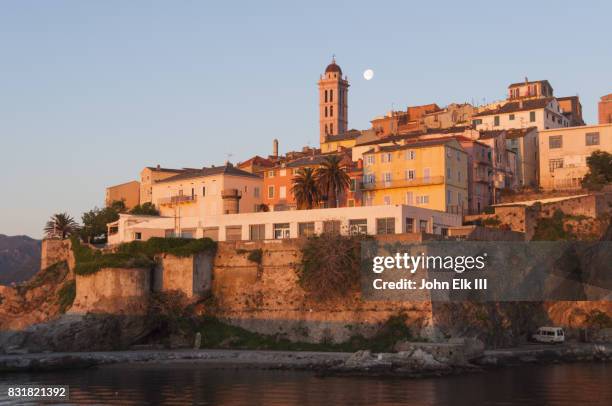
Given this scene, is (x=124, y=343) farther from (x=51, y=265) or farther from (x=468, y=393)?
(x=468, y=393)

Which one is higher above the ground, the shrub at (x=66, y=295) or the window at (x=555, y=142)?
the window at (x=555, y=142)

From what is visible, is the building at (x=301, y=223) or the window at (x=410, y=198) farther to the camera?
the window at (x=410, y=198)

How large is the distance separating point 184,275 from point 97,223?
81.3 feet

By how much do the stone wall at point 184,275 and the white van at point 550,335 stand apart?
74.4ft

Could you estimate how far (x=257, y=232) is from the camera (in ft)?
200

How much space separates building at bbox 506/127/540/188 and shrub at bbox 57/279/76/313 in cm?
4218

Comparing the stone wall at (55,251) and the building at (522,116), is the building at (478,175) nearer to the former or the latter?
the building at (522,116)

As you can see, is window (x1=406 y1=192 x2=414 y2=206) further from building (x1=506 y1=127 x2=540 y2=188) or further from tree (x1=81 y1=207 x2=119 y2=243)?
tree (x1=81 y1=207 x2=119 y2=243)

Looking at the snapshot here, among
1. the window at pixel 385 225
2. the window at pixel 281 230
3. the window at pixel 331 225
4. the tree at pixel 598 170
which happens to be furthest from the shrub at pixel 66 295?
the tree at pixel 598 170

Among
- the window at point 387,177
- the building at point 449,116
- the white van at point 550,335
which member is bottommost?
the white van at point 550,335

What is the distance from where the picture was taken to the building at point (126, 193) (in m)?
90.8

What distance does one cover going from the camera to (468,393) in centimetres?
3747

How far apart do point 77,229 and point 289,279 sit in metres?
29.5

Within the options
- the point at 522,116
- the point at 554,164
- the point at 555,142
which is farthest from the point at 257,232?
the point at 522,116
